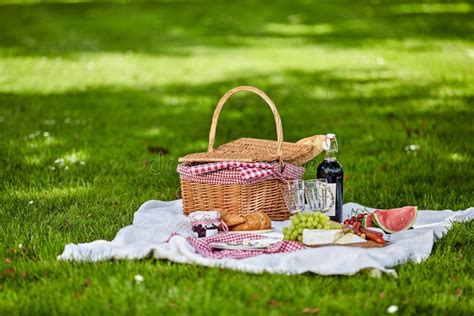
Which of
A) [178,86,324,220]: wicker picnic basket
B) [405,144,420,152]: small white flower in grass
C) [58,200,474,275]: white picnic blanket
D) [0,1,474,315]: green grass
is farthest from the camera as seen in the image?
[405,144,420,152]: small white flower in grass

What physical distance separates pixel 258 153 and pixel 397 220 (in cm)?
105

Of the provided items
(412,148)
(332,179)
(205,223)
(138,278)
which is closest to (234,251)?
(205,223)

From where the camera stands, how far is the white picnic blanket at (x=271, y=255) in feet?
13.5

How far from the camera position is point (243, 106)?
9219mm

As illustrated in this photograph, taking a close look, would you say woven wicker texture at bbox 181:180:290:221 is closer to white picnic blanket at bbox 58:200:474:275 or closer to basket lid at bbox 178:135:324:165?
basket lid at bbox 178:135:324:165

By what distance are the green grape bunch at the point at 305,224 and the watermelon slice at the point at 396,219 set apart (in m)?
0.37

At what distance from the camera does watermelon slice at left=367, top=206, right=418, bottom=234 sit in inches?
189

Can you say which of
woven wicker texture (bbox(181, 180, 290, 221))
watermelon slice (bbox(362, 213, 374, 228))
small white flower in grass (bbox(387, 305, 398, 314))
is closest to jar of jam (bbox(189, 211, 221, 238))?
woven wicker texture (bbox(181, 180, 290, 221))

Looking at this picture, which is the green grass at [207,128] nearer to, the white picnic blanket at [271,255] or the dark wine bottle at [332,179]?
the white picnic blanket at [271,255]

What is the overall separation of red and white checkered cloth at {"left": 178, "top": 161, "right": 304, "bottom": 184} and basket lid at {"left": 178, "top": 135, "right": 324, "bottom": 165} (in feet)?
0.15

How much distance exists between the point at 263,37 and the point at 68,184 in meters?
9.76

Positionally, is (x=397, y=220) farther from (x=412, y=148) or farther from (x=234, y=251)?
(x=412, y=148)

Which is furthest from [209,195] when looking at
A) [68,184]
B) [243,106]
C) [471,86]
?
[471,86]

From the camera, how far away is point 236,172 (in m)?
5.04
